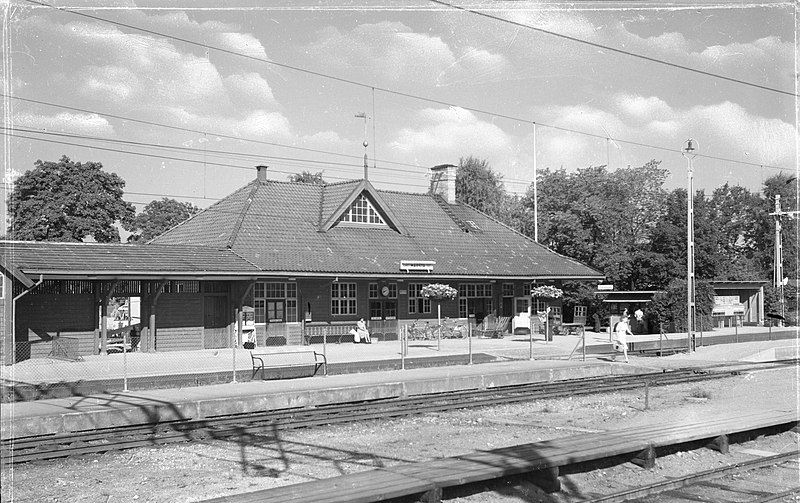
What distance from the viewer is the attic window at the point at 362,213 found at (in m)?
39.5

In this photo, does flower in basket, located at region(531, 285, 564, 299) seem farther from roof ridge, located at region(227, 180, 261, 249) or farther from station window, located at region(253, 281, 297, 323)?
roof ridge, located at region(227, 180, 261, 249)

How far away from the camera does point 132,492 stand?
33.6ft

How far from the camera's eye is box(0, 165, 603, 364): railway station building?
27.0 metres

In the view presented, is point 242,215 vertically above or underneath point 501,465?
above

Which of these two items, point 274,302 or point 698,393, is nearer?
point 698,393

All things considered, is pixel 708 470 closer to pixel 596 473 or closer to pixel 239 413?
pixel 596 473

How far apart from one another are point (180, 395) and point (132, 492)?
7.64 meters

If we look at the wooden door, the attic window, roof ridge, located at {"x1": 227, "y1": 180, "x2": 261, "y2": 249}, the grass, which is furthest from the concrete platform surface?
the attic window

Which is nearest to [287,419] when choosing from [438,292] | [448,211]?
[438,292]

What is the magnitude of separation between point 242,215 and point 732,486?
28631mm

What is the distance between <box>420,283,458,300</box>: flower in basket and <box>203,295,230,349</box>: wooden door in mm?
8677

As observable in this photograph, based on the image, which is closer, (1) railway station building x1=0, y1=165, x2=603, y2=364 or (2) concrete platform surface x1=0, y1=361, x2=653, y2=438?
(2) concrete platform surface x1=0, y1=361, x2=653, y2=438

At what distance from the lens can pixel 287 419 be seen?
619 inches

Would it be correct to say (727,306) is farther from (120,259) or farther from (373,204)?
(120,259)
